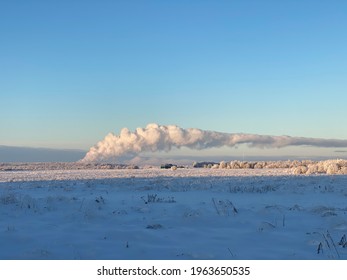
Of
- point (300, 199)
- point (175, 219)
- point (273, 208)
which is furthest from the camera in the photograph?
point (300, 199)

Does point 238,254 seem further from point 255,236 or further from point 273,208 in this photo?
point 273,208

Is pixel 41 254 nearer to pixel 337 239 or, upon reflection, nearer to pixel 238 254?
pixel 238 254

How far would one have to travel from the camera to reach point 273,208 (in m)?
12.5

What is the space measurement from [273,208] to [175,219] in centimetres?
328

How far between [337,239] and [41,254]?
5.90 m

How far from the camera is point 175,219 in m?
11.0

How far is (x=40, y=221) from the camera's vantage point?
36.2 feet

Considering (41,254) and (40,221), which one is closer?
(41,254)
